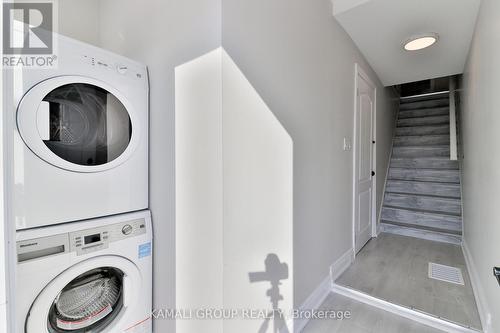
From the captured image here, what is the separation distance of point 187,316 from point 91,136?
1009 mm

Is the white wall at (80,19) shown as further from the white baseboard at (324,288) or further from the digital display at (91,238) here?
the white baseboard at (324,288)

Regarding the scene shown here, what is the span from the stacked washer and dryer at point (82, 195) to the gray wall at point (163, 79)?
2.5 inches

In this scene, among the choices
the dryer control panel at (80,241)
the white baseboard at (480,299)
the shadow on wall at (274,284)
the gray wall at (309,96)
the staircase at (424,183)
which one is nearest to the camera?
the dryer control panel at (80,241)

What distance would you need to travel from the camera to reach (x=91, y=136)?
3.73 ft

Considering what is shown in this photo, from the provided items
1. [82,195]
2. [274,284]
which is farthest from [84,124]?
[274,284]

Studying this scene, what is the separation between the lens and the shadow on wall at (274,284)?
1250 mm

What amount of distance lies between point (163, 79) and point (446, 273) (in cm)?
290

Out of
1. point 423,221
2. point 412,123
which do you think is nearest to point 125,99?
point 423,221

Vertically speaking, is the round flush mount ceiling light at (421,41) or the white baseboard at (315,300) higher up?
the round flush mount ceiling light at (421,41)

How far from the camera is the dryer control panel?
2.96 ft

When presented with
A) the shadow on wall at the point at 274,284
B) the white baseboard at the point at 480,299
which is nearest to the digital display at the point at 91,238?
the shadow on wall at the point at 274,284

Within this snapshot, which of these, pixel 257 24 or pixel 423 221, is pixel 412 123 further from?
pixel 257 24

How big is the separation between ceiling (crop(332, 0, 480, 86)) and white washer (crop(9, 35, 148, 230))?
1838 mm

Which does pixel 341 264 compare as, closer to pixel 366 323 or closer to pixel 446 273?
pixel 366 323
